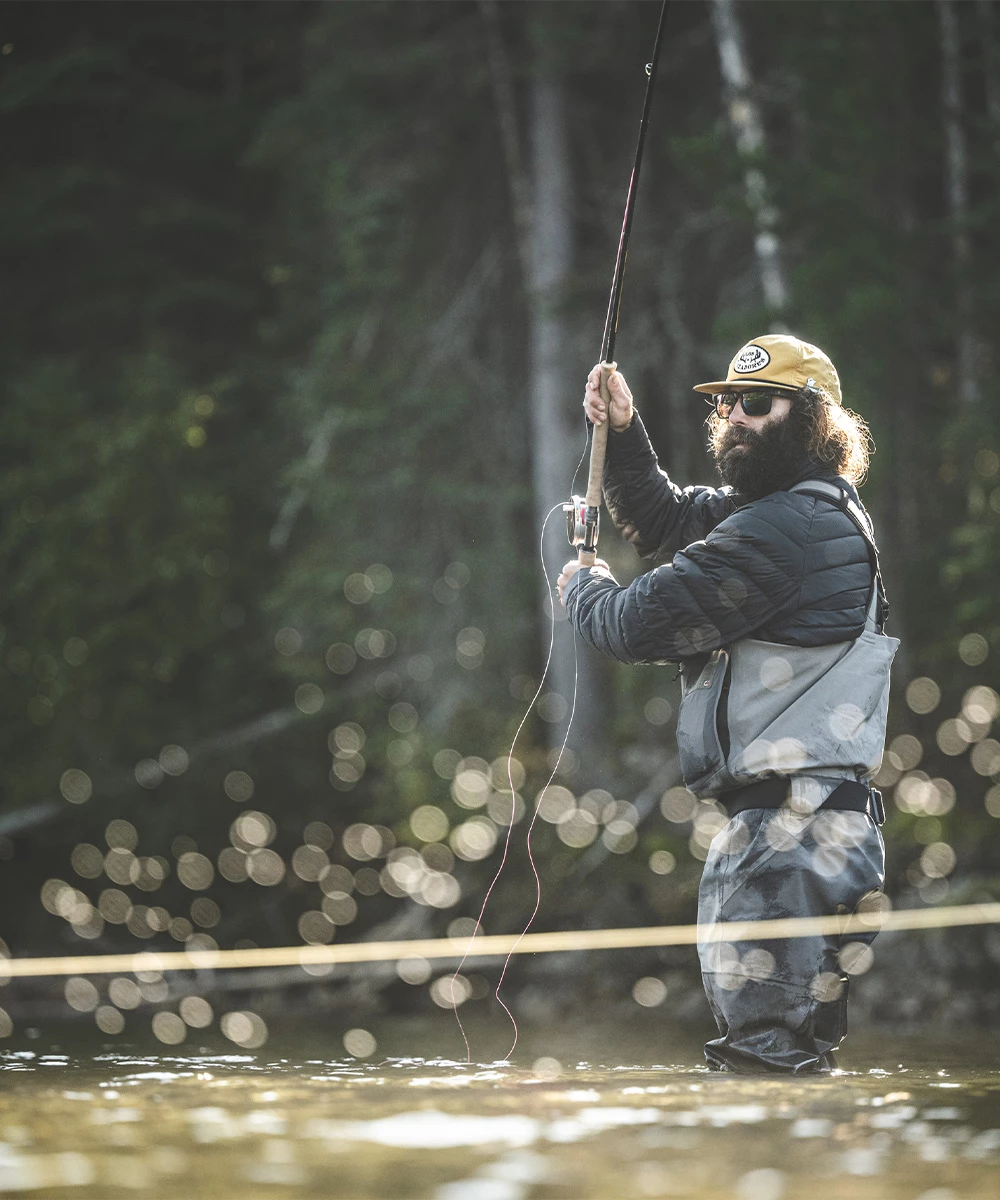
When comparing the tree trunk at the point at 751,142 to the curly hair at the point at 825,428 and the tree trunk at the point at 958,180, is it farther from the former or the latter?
the curly hair at the point at 825,428

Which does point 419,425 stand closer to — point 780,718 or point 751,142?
point 751,142

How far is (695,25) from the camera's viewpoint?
9.99 meters

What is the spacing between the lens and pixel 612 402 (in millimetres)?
3887

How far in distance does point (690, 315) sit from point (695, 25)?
6.27 ft

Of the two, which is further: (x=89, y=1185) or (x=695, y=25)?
(x=695, y=25)

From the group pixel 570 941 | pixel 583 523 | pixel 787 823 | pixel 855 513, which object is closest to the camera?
pixel 787 823

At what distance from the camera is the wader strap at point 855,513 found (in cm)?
334

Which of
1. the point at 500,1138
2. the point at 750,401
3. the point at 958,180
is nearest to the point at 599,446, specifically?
the point at 750,401

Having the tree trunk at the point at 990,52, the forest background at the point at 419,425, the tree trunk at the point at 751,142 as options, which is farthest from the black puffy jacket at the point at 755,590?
the tree trunk at the point at 990,52

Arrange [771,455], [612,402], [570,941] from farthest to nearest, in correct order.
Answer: [570,941], [612,402], [771,455]

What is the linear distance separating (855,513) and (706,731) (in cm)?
60

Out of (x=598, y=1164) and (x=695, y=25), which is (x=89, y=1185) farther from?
(x=695, y=25)

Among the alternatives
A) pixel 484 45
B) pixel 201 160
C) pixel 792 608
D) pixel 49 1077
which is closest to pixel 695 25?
pixel 484 45

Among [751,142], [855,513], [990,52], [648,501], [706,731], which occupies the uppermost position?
[990,52]
